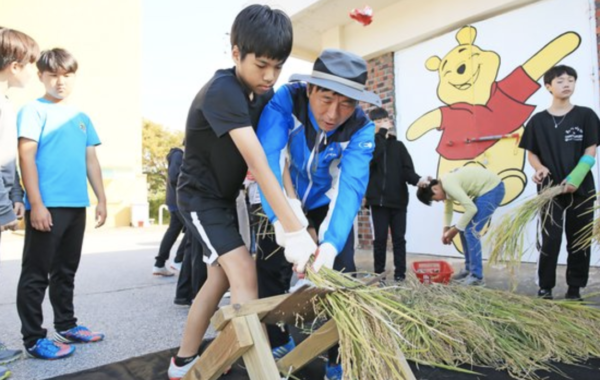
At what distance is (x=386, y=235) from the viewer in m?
4.20

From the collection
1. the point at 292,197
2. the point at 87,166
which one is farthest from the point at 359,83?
the point at 87,166

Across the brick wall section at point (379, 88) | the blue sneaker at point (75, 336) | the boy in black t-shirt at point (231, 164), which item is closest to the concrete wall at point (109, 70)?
the brick wall section at point (379, 88)

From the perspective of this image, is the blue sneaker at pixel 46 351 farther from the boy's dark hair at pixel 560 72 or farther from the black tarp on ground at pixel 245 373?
the boy's dark hair at pixel 560 72

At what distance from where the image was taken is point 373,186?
4199 mm

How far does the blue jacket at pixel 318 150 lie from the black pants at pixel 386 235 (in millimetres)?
2208

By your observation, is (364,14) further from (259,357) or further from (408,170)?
(259,357)

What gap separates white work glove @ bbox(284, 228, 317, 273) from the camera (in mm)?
1602

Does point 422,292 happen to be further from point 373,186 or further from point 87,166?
point 87,166

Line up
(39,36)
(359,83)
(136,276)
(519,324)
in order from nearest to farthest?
(359,83) → (519,324) → (136,276) → (39,36)

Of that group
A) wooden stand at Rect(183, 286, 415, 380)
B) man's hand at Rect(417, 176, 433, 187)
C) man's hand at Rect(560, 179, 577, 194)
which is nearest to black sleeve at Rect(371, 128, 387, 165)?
man's hand at Rect(417, 176, 433, 187)

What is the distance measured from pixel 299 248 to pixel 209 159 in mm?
611

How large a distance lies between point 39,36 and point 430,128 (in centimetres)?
1375

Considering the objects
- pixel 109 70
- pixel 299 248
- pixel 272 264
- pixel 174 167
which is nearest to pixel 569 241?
pixel 272 264

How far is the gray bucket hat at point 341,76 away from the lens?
1.77 m
